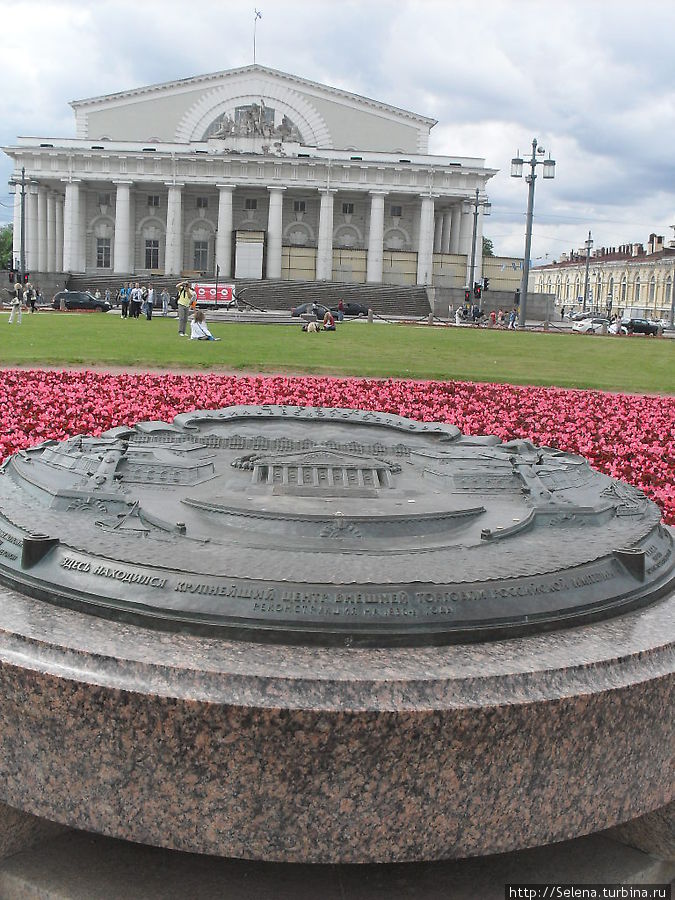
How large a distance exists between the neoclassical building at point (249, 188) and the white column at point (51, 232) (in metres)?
0.15

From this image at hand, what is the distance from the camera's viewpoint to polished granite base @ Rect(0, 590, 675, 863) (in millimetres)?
2314

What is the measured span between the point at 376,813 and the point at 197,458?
204cm

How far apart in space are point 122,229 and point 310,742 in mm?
68701

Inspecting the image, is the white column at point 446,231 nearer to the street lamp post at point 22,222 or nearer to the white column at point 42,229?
the white column at point 42,229

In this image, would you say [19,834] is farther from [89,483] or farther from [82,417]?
[82,417]

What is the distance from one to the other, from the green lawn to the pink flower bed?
7.93 feet

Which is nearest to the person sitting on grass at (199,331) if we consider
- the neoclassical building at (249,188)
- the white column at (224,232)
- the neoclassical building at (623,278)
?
the neoclassical building at (249,188)

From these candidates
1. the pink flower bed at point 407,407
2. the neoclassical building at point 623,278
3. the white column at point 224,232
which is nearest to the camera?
the pink flower bed at point 407,407

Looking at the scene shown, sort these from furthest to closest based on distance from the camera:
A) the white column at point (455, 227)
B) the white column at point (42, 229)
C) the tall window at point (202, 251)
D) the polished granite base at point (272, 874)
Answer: the tall window at point (202, 251)
the white column at point (455, 227)
the white column at point (42, 229)
the polished granite base at point (272, 874)

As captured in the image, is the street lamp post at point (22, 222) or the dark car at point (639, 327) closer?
the dark car at point (639, 327)

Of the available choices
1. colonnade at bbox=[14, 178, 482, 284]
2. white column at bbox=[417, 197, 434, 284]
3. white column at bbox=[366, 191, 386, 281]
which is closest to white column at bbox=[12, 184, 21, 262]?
colonnade at bbox=[14, 178, 482, 284]

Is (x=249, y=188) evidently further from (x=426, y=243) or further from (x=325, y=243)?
(x=426, y=243)

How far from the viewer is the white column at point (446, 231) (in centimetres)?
7281

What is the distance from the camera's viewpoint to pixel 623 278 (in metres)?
98.8
